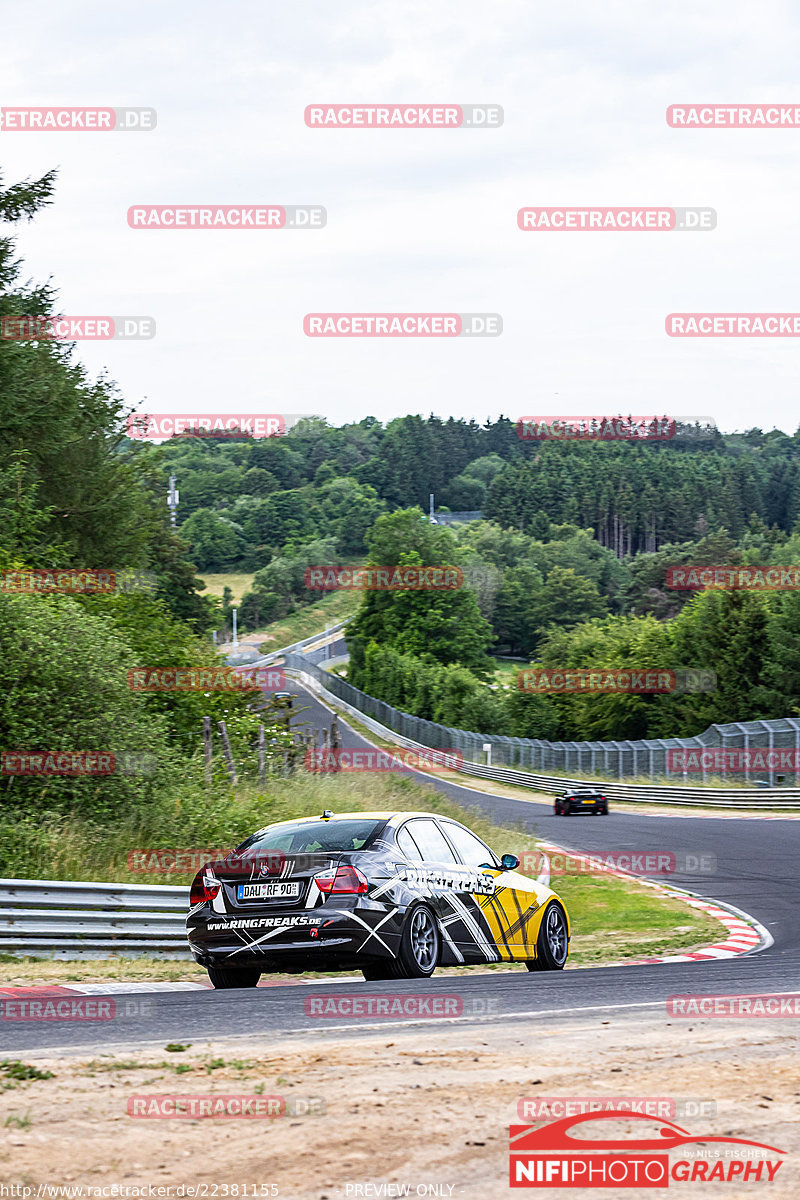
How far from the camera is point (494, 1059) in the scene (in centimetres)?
671

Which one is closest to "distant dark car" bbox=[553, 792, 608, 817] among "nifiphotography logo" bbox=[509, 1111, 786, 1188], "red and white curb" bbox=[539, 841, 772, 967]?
"red and white curb" bbox=[539, 841, 772, 967]

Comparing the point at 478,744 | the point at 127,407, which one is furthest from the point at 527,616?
the point at 127,407

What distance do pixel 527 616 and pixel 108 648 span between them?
133 meters

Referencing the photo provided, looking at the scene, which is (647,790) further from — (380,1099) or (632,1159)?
(632,1159)

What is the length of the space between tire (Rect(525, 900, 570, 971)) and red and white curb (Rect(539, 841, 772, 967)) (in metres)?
1.33

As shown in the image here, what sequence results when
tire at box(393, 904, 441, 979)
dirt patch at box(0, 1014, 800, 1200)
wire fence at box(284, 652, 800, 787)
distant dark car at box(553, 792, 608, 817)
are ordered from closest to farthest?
dirt patch at box(0, 1014, 800, 1200) → tire at box(393, 904, 441, 979) → wire fence at box(284, 652, 800, 787) → distant dark car at box(553, 792, 608, 817)

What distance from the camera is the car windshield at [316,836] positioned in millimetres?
10219

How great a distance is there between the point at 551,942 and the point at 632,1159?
23.5ft

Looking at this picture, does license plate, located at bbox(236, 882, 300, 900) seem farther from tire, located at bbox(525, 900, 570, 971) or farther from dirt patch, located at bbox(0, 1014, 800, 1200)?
tire, located at bbox(525, 900, 570, 971)

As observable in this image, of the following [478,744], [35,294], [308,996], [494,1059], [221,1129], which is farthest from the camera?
[478,744]

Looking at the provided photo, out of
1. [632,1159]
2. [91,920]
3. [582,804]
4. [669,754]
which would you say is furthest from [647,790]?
[632,1159]

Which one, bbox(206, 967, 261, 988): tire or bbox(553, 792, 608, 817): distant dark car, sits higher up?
bbox(206, 967, 261, 988): tire

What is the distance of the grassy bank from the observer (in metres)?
14.2

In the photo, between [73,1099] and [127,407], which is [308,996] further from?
[127,407]
